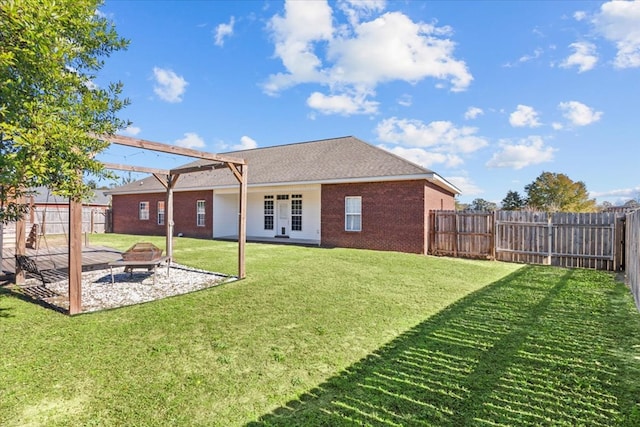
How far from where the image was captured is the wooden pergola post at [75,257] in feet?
17.8

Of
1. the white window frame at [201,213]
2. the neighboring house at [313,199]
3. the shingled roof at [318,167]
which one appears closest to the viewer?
the neighboring house at [313,199]

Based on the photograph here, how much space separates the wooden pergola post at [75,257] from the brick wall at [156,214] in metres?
15.1

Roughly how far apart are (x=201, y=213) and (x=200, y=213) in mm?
97

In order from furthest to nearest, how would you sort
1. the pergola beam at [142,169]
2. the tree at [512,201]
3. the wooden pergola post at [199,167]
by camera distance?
the tree at [512,201], the pergola beam at [142,169], the wooden pergola post at [199,167]

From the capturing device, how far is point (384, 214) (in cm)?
1415

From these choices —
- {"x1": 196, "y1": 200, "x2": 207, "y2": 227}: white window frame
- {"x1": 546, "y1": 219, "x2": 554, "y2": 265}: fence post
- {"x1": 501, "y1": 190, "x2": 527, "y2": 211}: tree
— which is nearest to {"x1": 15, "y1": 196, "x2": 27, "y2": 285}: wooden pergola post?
{"x1": 196, "y1": 200, "x2": 207, "y2": 227}: white window frame

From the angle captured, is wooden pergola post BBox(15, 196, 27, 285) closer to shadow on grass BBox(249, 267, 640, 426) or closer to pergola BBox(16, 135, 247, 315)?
pergola BBox(16, 135, 247, 315)

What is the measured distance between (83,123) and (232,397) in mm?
3848

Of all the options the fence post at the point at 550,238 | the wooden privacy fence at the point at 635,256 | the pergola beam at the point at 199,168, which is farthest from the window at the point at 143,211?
the wooden privacy fence at the point at 635,256

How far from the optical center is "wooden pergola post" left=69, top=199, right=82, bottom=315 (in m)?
5.43

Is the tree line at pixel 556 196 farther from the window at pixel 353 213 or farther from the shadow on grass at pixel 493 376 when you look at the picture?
the shadow on grass at pixel 493 376

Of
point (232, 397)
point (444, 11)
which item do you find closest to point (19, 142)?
point (232, 397)

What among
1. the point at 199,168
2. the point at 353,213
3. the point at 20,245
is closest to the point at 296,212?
the point at 353,213

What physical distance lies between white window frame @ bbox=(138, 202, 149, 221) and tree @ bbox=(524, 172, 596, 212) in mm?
36729
